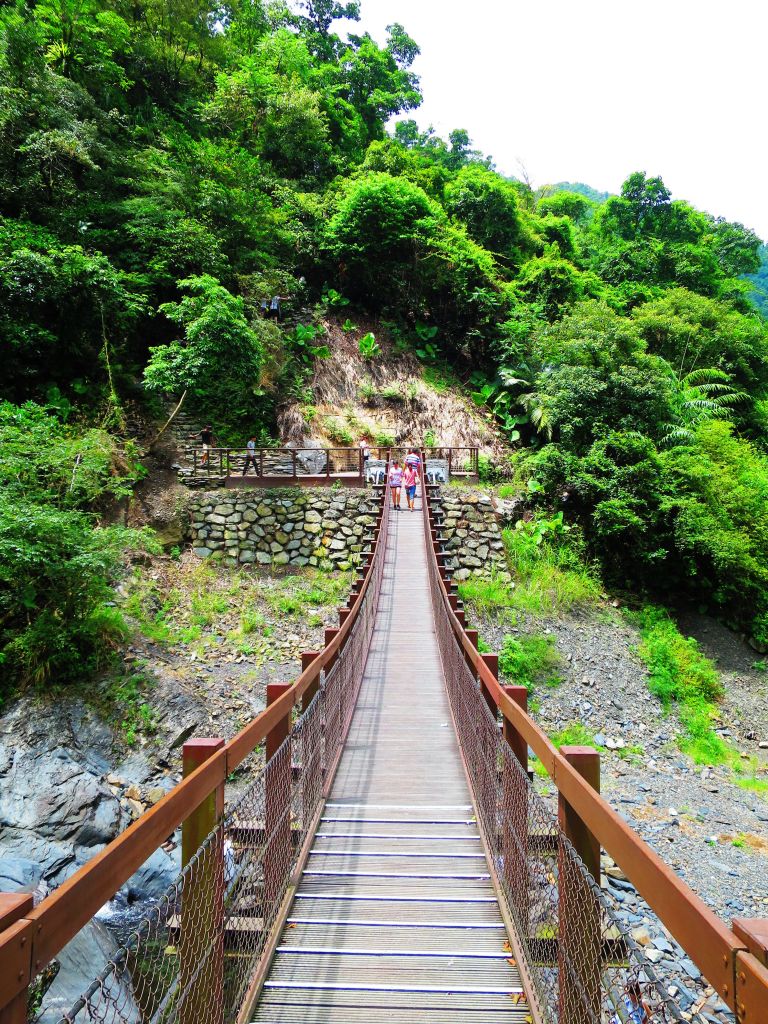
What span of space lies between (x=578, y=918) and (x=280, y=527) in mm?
12022

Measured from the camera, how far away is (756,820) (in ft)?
24.7

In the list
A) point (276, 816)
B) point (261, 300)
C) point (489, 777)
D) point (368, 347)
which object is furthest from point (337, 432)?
point (276, 816)

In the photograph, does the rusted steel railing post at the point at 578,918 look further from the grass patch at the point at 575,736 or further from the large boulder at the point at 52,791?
the grass patch at the point at 575,736

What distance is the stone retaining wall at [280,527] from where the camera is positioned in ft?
43.4

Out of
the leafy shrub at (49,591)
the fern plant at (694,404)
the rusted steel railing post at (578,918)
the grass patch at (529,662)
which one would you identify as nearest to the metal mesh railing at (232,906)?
the rusted steel railing post at (578,918)

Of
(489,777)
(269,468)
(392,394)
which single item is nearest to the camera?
(489,777)

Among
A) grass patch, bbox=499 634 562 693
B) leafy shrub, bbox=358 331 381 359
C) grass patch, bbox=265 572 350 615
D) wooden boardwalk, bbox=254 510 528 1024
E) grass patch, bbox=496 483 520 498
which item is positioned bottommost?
grass patch, bbox=499 634 562 693

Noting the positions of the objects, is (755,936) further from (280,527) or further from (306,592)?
(280,527)

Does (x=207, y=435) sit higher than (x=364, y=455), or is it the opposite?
(x=207, y=435)

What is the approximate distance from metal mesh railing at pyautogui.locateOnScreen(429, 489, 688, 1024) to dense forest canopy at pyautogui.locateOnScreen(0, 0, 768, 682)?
740 cm

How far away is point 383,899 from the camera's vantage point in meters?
2.91

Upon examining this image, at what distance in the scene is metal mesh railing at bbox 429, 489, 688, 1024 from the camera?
1.76 m

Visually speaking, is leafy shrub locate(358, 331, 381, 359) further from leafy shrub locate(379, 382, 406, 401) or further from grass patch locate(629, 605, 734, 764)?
grass patch locate(629, 605, 734, 764)

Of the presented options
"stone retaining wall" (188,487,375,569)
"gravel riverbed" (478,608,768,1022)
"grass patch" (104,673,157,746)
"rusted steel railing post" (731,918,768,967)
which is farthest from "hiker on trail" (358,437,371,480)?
"rusted steel railing post" (731,918,768,967)
